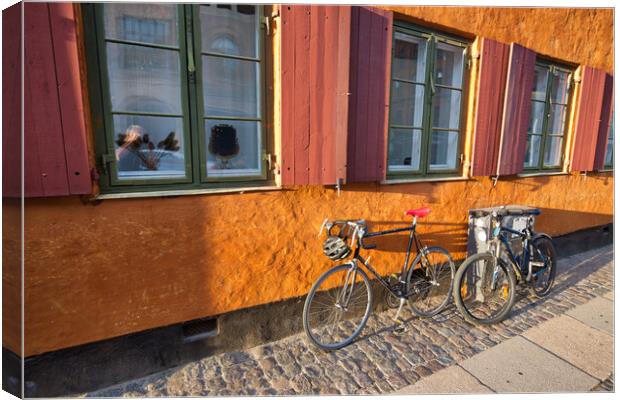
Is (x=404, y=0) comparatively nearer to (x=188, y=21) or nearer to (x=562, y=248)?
(x=188, y=21)

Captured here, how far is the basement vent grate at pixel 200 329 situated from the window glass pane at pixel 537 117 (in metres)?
4.99

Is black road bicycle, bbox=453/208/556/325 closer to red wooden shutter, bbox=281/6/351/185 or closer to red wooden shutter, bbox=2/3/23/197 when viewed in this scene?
red wooden shutter, bbox=281/6/351/185

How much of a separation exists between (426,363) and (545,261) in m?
2.36

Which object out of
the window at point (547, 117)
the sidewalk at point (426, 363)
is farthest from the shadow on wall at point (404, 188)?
the window at point (547, 117)

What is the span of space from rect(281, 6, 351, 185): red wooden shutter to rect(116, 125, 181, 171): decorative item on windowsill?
3.02 feet

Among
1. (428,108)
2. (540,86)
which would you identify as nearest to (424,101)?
(428,108)

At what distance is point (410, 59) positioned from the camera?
3.50 m

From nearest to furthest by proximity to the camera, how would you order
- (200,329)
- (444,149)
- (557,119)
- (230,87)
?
(230,87) → (200,329) → (444,149) → (557,119)

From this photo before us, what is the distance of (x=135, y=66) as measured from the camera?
2395 mm

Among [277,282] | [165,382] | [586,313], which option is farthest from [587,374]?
[165,382]

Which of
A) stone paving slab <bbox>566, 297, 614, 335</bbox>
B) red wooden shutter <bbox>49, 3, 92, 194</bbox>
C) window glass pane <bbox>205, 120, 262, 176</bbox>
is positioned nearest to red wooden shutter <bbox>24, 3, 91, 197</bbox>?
red wooden shutter <bbox>49, 3, 92, 194</bbox>

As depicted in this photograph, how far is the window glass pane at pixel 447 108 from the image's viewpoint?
375cm

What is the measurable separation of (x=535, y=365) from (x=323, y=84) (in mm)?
3049

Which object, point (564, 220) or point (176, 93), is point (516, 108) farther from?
point (176, 93)
